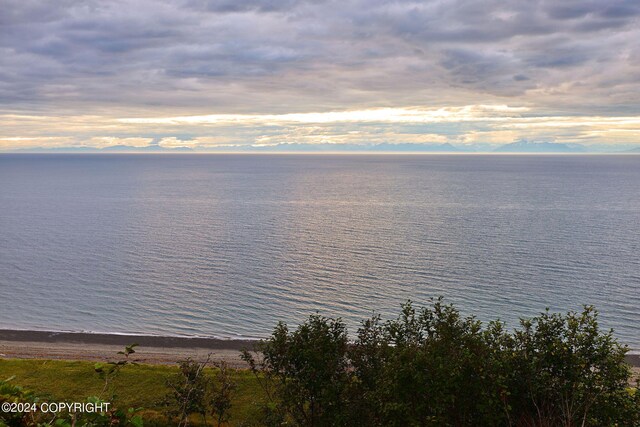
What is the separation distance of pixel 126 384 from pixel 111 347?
20.0 metres

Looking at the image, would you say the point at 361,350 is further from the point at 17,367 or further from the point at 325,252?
the point at 325,252

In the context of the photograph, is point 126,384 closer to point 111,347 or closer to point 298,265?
point 111,347

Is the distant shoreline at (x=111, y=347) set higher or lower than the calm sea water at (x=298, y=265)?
lower

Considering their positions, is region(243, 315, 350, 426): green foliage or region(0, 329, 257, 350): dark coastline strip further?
region(0, 329, 257, 350): dark coastline strip

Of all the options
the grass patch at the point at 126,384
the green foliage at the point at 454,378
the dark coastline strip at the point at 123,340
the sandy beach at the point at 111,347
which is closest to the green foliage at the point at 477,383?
the green foliage at the point at 454,378

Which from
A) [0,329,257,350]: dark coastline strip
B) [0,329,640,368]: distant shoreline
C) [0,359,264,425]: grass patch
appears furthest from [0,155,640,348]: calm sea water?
[0,359,264,425]: grass patch

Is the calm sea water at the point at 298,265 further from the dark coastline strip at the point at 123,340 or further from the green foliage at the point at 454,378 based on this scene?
the green foliage at the point at 454,378

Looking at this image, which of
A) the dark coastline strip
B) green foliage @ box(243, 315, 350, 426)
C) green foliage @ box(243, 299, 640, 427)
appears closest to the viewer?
green foliage @ box(243, 299, 640, 427)

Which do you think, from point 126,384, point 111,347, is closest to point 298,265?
point 111,347

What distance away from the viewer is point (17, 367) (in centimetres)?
4878

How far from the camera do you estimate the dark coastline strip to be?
6106 centimetres

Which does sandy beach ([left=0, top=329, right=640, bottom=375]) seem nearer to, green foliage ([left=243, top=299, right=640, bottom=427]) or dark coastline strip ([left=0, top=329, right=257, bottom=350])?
dark coastline strip ([left=0, top=329, right=257, bottom=350])

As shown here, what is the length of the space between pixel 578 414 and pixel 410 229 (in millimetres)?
105422

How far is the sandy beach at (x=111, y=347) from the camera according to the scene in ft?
184
